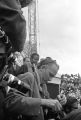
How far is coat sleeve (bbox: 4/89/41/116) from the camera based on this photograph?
2.74 metres

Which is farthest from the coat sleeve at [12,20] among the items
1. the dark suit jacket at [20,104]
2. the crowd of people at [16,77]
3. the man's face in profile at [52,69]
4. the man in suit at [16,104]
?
the man's face in profile at [52,69]

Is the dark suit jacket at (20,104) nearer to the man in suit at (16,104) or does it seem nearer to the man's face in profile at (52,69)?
the man in suit at (16,104)

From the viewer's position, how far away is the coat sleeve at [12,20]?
6.48ft

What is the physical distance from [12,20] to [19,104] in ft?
3.50

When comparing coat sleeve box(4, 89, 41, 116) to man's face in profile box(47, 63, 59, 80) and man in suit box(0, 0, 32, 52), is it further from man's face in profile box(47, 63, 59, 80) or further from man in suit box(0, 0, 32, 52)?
man's face in profile box(47, 63, 59, 80)

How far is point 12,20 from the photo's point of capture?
6.49 feet

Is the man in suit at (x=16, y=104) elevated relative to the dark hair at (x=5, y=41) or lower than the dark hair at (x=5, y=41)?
lower

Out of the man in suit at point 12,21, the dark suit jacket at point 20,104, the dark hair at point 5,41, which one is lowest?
the dark suit jacket at point 20,104

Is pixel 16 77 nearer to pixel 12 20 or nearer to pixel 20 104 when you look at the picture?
pixel 20 104

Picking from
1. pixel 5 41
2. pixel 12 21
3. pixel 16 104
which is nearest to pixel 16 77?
pixel 16 104

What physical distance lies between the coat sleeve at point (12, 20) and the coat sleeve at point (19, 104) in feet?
2.78

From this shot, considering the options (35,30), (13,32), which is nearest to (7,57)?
(13,32)

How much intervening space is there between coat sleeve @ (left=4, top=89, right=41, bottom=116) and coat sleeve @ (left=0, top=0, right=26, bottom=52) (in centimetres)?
85

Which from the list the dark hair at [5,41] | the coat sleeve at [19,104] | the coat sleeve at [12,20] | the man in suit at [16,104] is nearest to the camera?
the coat sleeve at [12,20]
